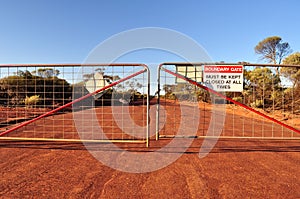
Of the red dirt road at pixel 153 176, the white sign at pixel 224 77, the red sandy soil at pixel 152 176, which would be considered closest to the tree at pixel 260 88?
the white sign at pixel 224 77

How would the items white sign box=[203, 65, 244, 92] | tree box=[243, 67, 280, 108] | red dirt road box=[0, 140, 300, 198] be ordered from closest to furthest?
red dirt road box=[0, 140, 300, 198]
white sign box=[203, 65, 244, 92]
tree box=[243, 67, 280, 108]

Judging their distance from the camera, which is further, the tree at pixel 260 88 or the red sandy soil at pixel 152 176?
the tree at pixel 260 88

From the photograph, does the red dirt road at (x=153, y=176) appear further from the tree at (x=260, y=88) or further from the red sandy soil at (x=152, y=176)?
the tree at (x=260, y=88)

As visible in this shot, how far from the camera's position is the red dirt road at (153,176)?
8.31 ft

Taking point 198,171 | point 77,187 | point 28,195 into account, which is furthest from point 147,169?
point 28,195

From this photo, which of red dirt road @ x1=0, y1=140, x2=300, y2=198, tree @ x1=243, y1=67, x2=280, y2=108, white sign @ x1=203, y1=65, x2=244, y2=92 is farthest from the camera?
tree @ x1=243, y1=67, x2=280, y2=108

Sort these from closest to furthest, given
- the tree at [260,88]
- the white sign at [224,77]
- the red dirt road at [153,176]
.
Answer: the red dirt road at [153,176] → the white sign at [224,77] → the tree at [260,88]

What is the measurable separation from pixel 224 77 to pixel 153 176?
338 cm

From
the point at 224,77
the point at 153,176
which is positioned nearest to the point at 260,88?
the point at 224,77

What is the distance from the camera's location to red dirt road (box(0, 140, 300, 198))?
2.53 m

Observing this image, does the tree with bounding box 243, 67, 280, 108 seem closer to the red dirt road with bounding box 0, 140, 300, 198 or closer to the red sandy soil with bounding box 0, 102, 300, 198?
the red sandy soil with bounding box 0, 102, 300, 198

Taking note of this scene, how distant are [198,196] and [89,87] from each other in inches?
157

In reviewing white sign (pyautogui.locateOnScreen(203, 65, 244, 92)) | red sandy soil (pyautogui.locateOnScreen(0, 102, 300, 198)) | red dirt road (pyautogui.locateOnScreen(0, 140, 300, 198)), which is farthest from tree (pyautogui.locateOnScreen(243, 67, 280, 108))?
red dirt road (pyautogui.locateOnScreen(0, 140, 300, 198))

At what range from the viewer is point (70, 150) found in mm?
4309
